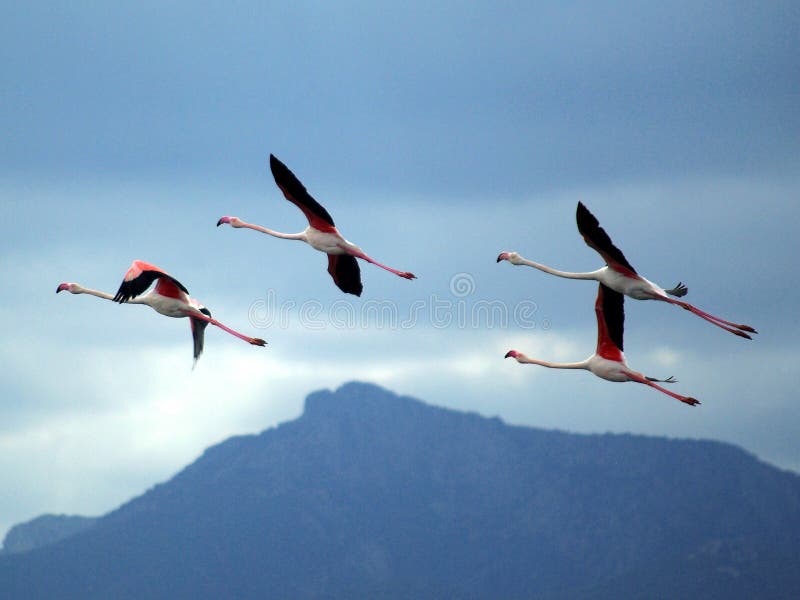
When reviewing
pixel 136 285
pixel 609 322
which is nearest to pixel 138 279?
pixel 136 285

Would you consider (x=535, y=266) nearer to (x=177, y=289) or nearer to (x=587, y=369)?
(x=587, y=369)

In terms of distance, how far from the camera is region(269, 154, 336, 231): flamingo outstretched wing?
34750mm

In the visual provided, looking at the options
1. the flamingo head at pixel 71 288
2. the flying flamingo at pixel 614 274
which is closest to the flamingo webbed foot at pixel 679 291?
the flying flamingo at pixel 614 274

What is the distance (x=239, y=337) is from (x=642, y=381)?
31.8 ft

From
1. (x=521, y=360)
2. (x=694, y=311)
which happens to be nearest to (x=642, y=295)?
(x=694, y=311)

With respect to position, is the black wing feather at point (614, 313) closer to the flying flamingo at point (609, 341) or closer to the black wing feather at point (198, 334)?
the flying flamingo at point (609, 341)

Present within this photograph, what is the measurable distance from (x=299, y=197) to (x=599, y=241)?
7685mm

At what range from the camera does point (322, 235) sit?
3684 cm

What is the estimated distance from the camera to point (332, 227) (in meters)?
36.8

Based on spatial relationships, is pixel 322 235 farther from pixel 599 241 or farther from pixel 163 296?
pixel 599 241

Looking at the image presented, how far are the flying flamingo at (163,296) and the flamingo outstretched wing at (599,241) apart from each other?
8035 millimetres

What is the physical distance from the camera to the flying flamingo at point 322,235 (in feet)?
115

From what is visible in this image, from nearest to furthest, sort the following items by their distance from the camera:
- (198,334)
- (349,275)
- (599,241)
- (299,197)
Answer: (599,241), (299,197), (349,275), (198,334)

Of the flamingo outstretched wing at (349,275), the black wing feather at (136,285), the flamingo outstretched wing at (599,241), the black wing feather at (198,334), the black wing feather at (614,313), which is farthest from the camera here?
the black wing feather at (198,334)
